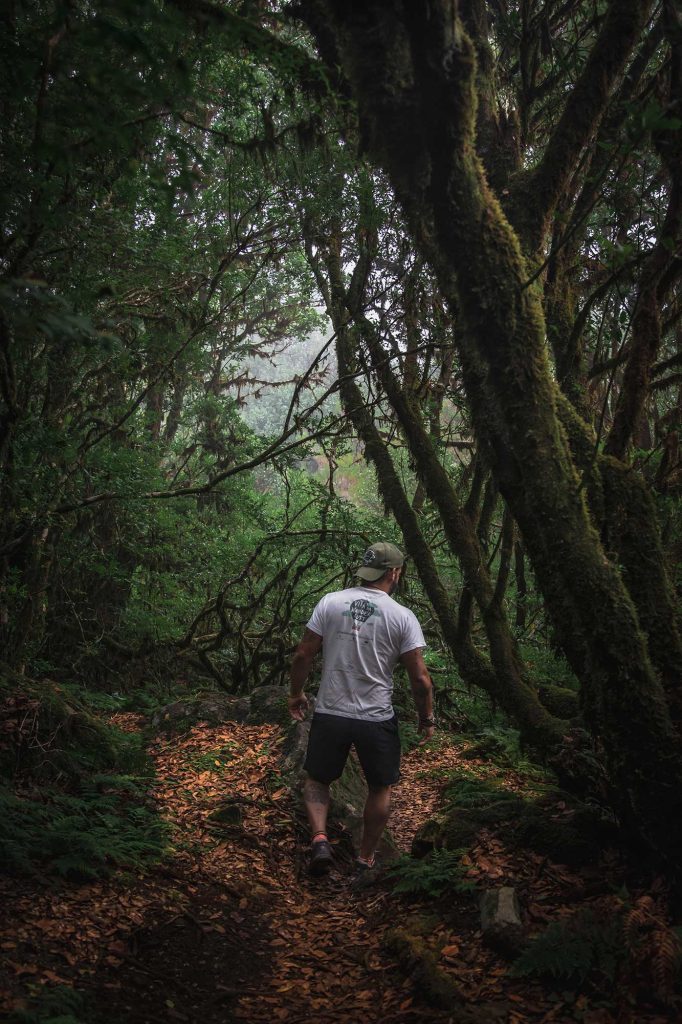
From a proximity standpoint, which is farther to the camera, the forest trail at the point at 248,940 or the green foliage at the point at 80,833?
the green foliage at the point at 80,833

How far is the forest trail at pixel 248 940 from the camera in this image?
3.15 metres

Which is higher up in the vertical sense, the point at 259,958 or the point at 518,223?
the point at 518,223

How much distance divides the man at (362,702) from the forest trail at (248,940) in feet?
1.60

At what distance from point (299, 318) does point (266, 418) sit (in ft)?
114

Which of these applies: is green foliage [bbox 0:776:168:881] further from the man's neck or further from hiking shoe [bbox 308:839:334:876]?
the man's neck

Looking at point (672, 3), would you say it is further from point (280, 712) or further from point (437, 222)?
point (280, 712)

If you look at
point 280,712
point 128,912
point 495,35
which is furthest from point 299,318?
point 128,912

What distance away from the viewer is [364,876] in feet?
15.9

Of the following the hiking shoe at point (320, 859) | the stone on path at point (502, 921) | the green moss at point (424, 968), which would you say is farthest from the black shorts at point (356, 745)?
the stone on path at point (502, 921)

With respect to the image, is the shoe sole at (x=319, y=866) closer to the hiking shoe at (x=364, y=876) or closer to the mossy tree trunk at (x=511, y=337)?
Answer: the hiking shoe at (x=364, y=876)

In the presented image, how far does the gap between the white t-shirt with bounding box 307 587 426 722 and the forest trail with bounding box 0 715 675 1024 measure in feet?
3.95

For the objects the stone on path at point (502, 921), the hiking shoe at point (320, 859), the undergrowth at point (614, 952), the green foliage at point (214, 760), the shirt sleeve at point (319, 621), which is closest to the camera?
the undergrowth at point (614, 952)

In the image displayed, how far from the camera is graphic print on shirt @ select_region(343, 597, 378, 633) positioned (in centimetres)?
511

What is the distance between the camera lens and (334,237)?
904 centimetres
